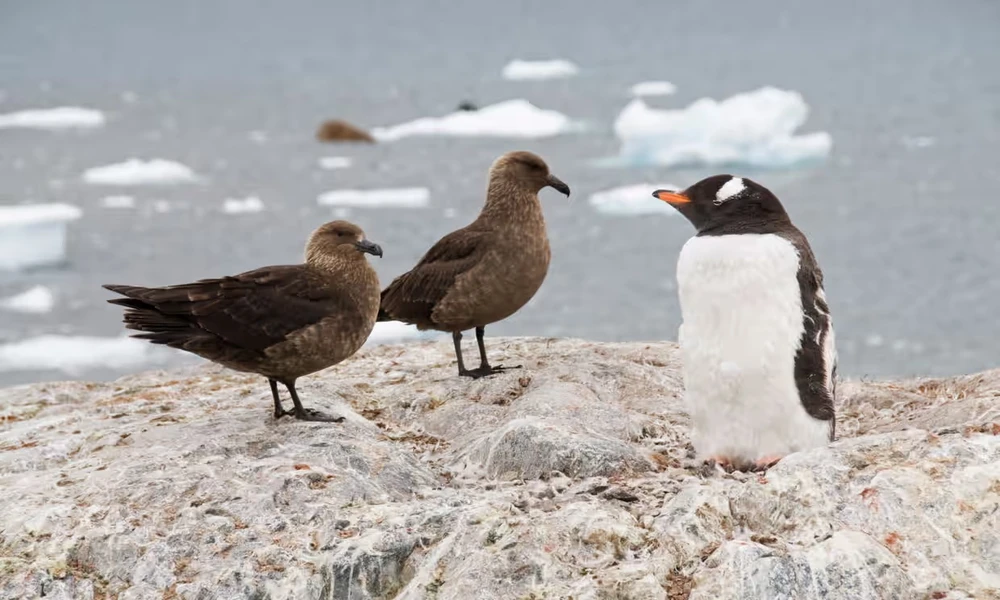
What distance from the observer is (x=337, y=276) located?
723 centimetres

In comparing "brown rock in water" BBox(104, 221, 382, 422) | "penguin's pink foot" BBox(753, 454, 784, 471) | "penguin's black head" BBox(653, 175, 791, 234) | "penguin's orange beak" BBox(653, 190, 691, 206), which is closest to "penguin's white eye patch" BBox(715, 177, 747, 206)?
"penguin's black head" BBox(653, 175, 791, 234)

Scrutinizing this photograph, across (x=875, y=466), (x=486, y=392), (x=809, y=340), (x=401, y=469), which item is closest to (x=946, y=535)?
(x=875, y=466)

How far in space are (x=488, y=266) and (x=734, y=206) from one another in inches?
100.0

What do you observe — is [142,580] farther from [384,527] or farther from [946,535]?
[946,535]

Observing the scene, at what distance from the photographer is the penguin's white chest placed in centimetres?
615

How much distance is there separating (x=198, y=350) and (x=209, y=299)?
31cm

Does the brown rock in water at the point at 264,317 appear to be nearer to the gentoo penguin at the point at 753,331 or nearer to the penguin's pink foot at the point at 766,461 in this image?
the gentoo penguin at the point at 753,331

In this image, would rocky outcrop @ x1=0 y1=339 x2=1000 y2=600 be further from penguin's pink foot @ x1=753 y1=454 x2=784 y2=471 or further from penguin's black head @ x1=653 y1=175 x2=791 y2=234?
penguin's black head @ x1=653 y1=175 x2=791 y2=234

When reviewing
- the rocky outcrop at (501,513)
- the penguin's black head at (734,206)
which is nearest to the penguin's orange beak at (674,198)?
the penguin's black head at (734,206)

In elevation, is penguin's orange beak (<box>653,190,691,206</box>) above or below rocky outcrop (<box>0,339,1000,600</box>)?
above

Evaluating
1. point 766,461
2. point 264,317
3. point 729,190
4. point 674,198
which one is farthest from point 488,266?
point 766,461

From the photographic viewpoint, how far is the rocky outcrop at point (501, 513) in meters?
5.01

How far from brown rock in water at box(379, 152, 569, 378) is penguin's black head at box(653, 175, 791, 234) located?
229 centimetres

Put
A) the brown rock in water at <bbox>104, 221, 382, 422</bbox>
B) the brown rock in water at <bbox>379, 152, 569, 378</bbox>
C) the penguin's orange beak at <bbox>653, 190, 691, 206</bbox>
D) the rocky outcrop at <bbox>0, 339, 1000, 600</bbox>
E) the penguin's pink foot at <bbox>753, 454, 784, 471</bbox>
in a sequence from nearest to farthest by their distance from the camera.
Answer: the rocky outcrop at <bbox>0, 339, 1000, 600</bbox>, the penguin's pink foot at <bbox>753, 454, 784, 471</bbox>, the penguin's orange beak at <bbox>653, 190, 691, 206</bbox>, the brown rock in water at <bbox>104, 221, 382, 422</bbox>, the brown rock in water at <bbox>379, 152, 569, 378</bbox>
